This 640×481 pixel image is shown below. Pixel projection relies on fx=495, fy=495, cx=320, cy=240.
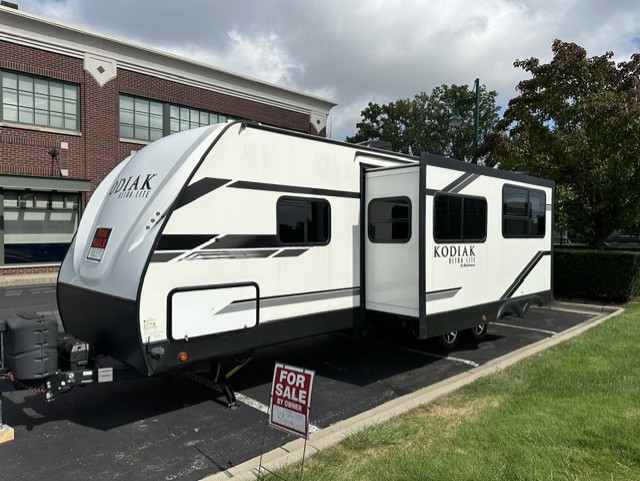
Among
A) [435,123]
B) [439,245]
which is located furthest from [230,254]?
[435,123]

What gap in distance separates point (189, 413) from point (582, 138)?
425 inches

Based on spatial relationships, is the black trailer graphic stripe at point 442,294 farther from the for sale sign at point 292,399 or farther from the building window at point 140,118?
the building window at point 140,118

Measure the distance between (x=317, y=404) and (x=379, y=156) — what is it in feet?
10.3

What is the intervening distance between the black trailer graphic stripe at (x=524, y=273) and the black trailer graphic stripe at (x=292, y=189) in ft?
9.61

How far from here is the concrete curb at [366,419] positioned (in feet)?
12.2

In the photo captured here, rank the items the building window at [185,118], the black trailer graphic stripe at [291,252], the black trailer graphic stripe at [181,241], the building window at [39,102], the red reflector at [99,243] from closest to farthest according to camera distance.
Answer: the black trailer graphic stripe at [181,241] < the red reflector at [99,243] < the black trailer graphic stripe at [291,252] < the building window at [39,102] < the building window at [185,118]

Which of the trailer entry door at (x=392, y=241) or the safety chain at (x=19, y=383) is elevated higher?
the trailer entry door at (x=392, y=241)

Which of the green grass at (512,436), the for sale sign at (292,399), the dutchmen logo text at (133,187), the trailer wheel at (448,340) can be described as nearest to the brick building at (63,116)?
the dutchmen logo text at (133,187)

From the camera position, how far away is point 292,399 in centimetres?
357

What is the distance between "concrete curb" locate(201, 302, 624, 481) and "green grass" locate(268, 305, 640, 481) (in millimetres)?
113

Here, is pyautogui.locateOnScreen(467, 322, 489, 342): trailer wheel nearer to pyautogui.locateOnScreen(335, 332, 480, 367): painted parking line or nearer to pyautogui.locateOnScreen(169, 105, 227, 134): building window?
pyautogui.locateOnScreen(335, 332, 480, 367): painted parking line

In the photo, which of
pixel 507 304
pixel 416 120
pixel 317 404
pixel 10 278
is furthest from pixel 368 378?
pixel 416 120

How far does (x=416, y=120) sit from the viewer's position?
3244 cm

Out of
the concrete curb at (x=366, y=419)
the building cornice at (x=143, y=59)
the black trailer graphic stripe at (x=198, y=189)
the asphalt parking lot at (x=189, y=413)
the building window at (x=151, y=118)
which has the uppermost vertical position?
→ the building cornice at (x=143, y=59)
